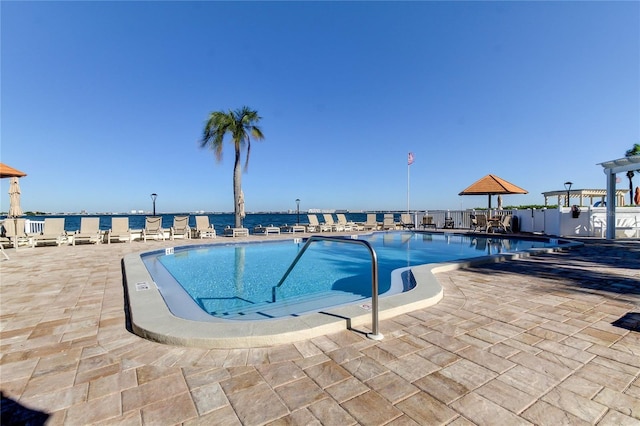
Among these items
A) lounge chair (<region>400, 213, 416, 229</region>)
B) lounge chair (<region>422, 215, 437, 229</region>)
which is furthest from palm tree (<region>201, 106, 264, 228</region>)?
lounge chair (<region>422, 215, 437, 229</region>)

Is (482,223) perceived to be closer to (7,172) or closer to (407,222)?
(407,222)

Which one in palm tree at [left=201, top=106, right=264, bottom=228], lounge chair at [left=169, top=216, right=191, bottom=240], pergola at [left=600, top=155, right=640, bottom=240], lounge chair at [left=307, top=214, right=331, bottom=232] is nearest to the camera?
pergola at [left=600, top=155, right=640, bottom=240]

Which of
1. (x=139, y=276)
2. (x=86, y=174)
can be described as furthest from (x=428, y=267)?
(x=86, y=174)

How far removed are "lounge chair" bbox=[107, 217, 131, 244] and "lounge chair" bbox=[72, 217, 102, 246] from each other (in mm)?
344

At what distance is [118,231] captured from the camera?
11.1m

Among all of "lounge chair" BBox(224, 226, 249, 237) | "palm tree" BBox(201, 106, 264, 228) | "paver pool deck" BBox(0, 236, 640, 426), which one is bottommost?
"paver pool deck" BBox(0, 236, 640, 426)

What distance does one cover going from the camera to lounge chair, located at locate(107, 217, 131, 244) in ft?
35.9

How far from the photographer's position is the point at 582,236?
11.1 metres

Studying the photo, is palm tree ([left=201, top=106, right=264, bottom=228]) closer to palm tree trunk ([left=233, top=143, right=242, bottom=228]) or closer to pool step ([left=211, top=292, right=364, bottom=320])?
palm tree trunk ([left=233, top=143, right=242, bottom=228])

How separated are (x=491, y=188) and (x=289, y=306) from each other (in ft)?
37.7

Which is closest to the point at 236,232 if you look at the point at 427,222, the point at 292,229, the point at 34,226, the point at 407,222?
the point at 292,229

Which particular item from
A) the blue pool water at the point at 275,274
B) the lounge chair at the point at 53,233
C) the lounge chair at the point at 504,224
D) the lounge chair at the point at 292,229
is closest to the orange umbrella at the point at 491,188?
the lounge chair at the point at 504,224

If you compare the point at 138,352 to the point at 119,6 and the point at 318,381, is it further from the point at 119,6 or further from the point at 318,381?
the point at 119,6

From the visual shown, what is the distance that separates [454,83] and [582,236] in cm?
930
